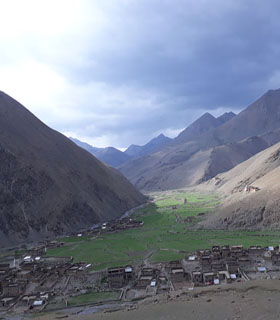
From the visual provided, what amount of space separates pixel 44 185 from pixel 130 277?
62882 mm

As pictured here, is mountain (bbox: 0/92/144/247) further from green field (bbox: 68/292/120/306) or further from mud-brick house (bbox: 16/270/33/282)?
green field (bbox: 68/292/120/306)

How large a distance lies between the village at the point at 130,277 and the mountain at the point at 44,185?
31869 millimetres

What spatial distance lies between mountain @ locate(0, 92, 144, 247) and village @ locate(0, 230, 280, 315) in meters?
31.9

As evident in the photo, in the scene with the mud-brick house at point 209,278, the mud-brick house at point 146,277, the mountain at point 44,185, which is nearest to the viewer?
the mud-brick house at point 209,278

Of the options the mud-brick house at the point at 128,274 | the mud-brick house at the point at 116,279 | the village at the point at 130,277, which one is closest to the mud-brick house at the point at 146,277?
the village at the point at 130,277

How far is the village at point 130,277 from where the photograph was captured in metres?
35.3

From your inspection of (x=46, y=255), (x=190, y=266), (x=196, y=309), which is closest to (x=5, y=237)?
(x=46, y=255)

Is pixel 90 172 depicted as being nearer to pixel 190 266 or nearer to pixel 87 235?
pixel 87 235

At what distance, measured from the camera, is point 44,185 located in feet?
312

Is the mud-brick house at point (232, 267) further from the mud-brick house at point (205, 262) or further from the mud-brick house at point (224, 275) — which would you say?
the mud-brick house at point (205, 262)

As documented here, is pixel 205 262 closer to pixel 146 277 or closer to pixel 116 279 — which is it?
pixel 146 277

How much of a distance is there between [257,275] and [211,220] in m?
41.2

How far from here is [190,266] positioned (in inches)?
1724

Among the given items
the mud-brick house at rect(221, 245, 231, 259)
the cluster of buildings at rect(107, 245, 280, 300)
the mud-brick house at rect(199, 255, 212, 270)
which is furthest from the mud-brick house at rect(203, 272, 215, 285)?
the mud-brick house at rect(221, 245, 231, 259)
